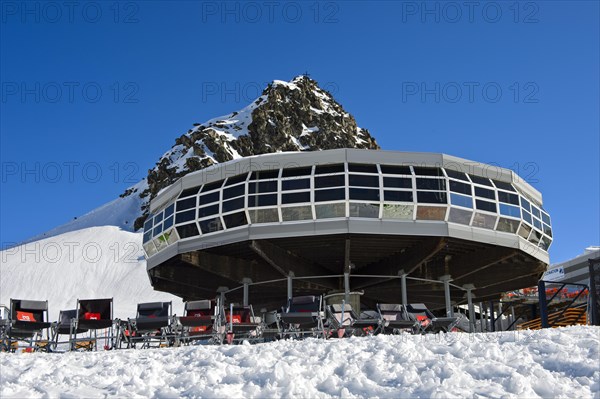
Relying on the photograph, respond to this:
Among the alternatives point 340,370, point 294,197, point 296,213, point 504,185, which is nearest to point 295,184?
point 294,197

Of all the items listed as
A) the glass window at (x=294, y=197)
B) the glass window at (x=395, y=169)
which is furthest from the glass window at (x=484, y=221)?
the glass window at (x=294, y=197)

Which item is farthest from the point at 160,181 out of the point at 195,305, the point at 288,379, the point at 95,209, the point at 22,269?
the point at 288,379

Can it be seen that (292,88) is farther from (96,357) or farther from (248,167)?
(96,357)

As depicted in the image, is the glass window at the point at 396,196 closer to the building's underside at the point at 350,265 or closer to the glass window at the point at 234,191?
the building's underside at the point at 350,265

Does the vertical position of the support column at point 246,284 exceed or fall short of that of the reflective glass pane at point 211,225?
it falls short

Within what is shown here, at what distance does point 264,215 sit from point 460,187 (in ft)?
19.7

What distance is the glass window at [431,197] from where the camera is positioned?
21922 millimetres

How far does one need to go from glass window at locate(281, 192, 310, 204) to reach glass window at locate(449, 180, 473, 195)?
4.39 m

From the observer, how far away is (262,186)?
73.2ft

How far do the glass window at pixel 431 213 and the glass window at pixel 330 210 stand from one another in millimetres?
2292

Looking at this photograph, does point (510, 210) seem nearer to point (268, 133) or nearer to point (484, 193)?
point (484, 193)

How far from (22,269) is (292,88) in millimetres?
63934

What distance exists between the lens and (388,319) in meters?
15.1

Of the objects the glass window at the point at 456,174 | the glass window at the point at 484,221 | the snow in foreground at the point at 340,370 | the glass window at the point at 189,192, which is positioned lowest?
the snow in foreground at the point at 340,370
